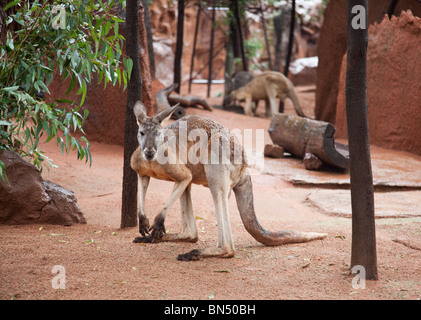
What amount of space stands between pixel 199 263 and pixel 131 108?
193cm

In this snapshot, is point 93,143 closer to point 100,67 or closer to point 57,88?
point 57,88

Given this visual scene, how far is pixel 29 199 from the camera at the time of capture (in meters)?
4.82

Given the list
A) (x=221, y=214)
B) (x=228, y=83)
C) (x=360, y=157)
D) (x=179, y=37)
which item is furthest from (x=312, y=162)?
(x=228, y=83)

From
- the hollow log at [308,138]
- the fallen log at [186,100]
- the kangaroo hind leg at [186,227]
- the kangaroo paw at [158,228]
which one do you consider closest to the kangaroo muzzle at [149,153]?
the kangaroo paw at [158,228]

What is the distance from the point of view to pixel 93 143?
29.5 feet

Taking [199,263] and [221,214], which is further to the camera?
[221,214]

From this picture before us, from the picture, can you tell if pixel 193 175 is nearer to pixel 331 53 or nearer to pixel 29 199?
pixel 29 199

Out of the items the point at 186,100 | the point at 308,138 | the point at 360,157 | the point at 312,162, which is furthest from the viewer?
the point at 186,100

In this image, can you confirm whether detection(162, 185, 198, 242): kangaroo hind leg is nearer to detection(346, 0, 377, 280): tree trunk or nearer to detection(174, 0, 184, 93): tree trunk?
detection(346, 0, 377, 280): tree trunk

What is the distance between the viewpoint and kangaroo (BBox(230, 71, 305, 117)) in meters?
14.4

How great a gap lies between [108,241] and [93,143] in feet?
16.4

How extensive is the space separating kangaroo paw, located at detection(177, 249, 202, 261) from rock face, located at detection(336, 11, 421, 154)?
671cm

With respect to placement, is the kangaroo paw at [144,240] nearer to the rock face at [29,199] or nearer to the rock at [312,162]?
the rock face at [29,199]
